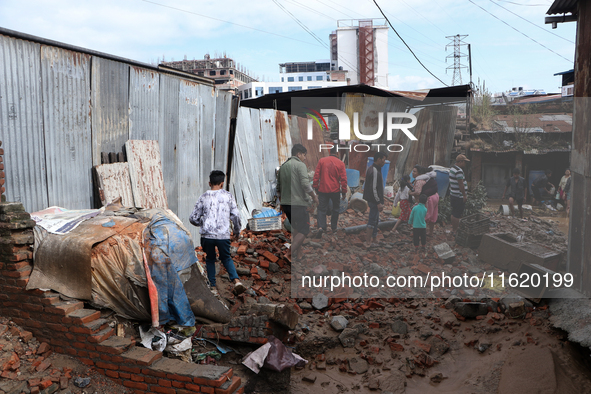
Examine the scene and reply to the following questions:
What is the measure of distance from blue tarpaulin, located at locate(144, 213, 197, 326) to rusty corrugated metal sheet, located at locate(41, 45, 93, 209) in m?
1.25

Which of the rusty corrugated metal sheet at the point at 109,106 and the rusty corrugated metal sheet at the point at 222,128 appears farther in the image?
the rusty corrugated metal sheet at the point at 222,128

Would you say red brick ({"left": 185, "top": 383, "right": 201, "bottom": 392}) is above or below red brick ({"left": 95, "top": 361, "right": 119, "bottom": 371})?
below

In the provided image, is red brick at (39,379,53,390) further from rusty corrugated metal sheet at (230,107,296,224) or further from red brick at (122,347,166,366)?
rusty corrugated metal sheet at (230,107,296,224)

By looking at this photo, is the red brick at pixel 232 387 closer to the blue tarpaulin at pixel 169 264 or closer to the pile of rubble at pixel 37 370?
the blue tarpaulin at pixel 169 264

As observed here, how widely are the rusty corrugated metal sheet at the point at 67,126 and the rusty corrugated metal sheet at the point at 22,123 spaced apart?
0.09m

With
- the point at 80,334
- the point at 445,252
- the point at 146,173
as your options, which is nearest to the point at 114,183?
the point at 146,173

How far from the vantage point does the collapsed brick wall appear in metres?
3.14

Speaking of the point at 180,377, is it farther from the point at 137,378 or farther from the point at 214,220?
the point at 214,220

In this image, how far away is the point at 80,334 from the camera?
3225 mm

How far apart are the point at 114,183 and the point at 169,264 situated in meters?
1.79

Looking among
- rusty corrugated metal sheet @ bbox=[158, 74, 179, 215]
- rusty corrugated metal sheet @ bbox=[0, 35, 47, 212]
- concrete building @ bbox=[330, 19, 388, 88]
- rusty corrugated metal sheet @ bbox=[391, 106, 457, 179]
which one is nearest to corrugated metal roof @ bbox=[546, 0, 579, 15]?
rusty corrugated metal sheet @ bbox=[391, 106, 457, 179]

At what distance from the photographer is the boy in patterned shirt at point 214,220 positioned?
465 cm

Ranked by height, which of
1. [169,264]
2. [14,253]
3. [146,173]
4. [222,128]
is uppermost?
[222,128]

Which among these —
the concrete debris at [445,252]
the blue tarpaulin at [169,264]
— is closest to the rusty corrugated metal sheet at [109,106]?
the blue tarpaulin at [169,264]
